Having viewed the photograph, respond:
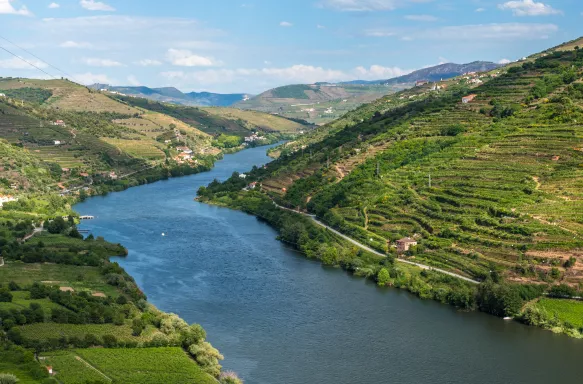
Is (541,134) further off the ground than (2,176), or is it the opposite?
(541,134)

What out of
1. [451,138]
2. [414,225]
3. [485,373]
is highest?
[451,138]

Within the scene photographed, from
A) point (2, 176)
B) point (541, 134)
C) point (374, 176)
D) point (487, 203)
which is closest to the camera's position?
point (487, 203)

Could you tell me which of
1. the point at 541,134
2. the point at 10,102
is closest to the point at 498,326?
the point at 541,134

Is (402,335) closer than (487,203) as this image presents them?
Yes

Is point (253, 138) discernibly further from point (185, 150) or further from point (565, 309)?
point (565, 309)

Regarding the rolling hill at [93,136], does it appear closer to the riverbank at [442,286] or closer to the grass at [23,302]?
the riverbank at [442,286]

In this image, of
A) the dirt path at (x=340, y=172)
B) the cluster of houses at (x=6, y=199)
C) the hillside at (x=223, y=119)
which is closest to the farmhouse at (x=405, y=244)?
the dirt path at (x=340, y=172)

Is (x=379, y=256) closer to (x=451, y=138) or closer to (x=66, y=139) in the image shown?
(x=451, y=138)
